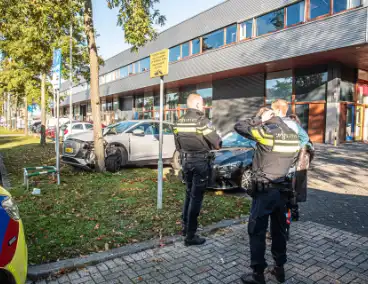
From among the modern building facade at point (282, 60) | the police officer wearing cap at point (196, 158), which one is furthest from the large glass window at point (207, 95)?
the police officer wearing cap at point (196, 158)

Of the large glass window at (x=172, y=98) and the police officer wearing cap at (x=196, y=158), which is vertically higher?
the large glass window at (x=172, y=98)

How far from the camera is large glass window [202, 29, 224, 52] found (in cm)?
2119

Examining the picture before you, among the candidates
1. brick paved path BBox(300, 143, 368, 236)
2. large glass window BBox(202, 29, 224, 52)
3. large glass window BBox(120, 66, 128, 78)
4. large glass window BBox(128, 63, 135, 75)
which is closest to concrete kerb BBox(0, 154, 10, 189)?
brick paved path BBox(300, 143, 368, 236)

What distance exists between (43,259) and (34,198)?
9.64 ft

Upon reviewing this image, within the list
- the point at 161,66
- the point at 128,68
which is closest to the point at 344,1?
the point at 161,66

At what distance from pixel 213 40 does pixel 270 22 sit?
4991 mm

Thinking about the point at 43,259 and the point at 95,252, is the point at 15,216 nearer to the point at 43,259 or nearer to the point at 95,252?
the point at 43,259

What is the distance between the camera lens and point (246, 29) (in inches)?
765

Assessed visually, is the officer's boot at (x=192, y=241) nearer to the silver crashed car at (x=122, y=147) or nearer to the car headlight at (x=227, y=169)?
the car headlight at (x=227, y=169)

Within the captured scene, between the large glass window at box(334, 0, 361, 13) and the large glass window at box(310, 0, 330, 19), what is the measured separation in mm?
415

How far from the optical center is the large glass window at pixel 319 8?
49.0 ft

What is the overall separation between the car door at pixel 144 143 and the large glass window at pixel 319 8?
11054mm

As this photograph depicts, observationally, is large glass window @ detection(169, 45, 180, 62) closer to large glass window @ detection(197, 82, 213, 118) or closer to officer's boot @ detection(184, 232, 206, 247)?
large glass window @ detection(197, 82, 213, 118)

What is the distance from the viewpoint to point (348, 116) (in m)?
17.0
